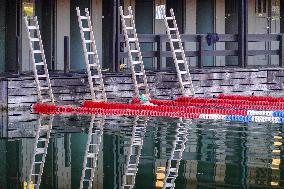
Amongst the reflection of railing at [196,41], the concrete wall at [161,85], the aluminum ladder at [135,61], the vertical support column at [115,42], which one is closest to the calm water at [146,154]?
the concrete wall at [161,85]

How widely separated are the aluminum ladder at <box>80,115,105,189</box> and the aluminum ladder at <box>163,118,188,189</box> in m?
0.80

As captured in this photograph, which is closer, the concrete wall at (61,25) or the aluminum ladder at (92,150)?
the aluminum ladder at (92,150)

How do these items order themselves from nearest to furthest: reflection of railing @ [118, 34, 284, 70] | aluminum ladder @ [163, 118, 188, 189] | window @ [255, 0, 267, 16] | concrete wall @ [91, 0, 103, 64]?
aluminum ladder @ [163, 118, 188, 189], reflection of railing @ [118, 34, 284, 70], concrete wall @ [91, 0, 103, 64], window @ [255, 0, 267, 16]

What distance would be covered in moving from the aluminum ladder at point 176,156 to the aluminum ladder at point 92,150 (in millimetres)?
800

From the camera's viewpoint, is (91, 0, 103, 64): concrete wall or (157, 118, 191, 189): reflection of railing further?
(91, 0, 103, 64): concrete wall

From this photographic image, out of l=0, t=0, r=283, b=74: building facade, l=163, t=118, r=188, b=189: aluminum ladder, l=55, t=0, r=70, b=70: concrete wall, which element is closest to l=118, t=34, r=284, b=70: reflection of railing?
l=0, t=0, r=283, b=74: building facade

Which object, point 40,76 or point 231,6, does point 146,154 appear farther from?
point 231,6

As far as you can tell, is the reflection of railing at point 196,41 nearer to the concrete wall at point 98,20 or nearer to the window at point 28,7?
the window at point 28,7

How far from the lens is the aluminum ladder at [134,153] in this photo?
8898mm

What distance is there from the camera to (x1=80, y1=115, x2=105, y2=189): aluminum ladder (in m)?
9.05

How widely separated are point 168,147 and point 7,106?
19.9ft

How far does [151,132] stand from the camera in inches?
530

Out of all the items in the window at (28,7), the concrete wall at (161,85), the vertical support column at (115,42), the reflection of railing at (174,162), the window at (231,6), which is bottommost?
the reflection of railing at (174,162)

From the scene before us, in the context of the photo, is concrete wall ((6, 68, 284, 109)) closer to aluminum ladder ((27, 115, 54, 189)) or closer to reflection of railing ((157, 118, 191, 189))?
aluminum ladder ((27, 115, 54, 189))
